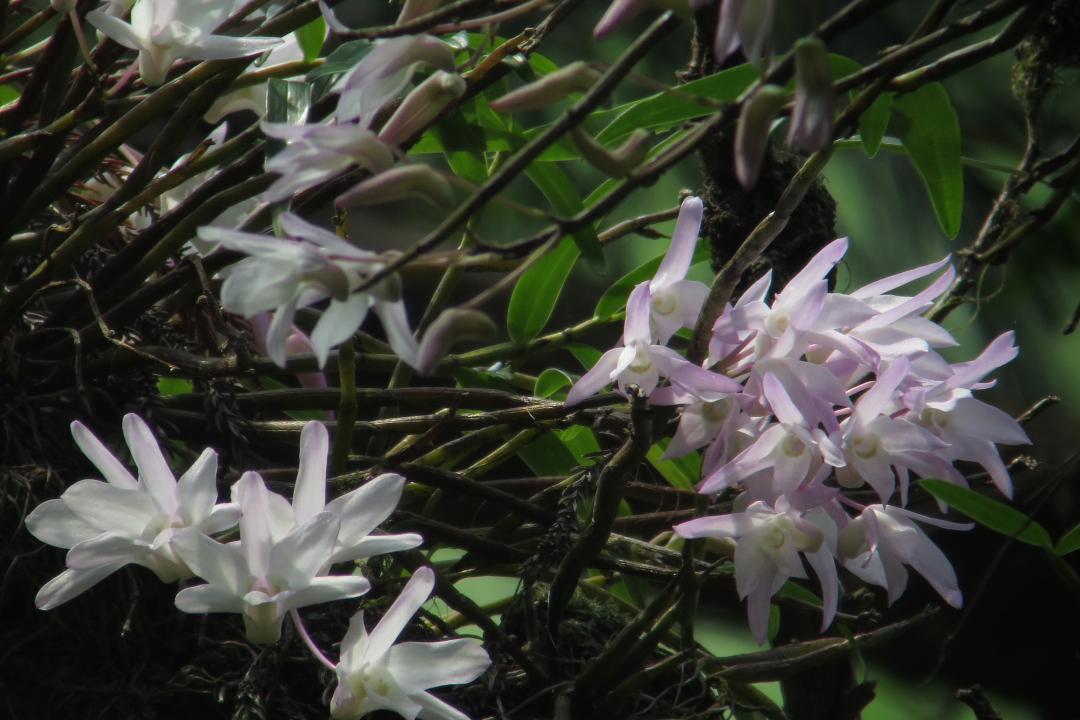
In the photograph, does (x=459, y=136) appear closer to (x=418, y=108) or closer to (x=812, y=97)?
(x=418, y=108)

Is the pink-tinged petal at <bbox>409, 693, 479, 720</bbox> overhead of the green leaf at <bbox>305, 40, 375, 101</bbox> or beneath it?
beneath

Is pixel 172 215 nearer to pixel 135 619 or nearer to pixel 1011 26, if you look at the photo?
pixel 135 619

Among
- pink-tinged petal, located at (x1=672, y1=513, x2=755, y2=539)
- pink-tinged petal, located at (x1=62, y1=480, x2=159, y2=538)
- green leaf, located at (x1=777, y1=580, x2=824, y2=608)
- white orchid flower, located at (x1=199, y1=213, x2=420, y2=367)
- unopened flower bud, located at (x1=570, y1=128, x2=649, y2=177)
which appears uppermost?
unopened flower bud, located at (x1=570, y1=128, x2=649, y2=177)

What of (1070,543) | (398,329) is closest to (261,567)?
(398,329)

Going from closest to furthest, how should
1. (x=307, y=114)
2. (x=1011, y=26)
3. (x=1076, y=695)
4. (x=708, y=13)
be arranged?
(x=1011, y=26) → (x=307, y=114) → (x=708, y=13) → (x=1076, y=695)

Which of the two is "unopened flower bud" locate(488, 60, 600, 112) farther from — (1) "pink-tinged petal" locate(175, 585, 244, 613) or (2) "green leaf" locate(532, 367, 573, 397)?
(2) "green leaf" locate(532, 367, 573, 397)

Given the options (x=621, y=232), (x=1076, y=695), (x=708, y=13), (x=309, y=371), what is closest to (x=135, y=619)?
(x=309, y=371)

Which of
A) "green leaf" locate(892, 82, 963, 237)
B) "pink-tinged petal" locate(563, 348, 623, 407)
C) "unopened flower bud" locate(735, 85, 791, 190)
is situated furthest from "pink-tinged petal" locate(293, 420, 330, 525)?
"green leaf" locate(892, 82, 963, 237)

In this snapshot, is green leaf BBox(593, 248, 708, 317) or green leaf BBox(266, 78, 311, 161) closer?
green leaf BBox(266, 78, 311, 161)
